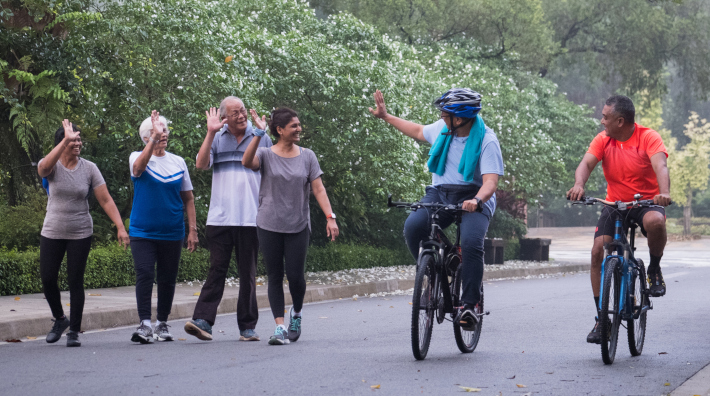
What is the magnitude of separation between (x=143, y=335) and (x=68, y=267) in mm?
775

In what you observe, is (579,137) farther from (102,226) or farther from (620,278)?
(620,278)

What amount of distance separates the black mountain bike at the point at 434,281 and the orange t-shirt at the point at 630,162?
4.14 feet

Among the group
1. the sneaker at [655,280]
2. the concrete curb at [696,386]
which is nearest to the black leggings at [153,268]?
the sneaker at [655,280]

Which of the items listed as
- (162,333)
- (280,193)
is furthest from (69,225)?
(280,193)

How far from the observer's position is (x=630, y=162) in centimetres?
654

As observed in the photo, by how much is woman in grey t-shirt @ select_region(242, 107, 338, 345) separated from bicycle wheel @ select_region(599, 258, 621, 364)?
2005 mm

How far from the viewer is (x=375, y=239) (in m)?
21.6

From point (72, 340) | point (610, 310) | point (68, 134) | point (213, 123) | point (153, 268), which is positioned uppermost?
point (213, 123)

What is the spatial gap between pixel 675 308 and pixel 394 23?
19743mm

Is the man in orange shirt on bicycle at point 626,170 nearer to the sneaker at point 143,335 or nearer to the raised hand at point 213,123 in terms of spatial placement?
the raised hand at point 213,123

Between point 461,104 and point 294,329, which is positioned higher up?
point 461,104

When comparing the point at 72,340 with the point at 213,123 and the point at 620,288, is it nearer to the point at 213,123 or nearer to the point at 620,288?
the point at 213,123

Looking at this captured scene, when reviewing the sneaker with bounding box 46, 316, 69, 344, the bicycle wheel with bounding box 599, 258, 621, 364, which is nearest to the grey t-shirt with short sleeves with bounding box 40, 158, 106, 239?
the sneaker with bounding box 46, 316, 69, 344

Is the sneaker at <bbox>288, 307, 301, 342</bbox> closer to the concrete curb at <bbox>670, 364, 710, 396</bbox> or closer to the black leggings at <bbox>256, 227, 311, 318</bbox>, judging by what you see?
the black leggings at <bbox>256, 227, 311, 318</bbox>
